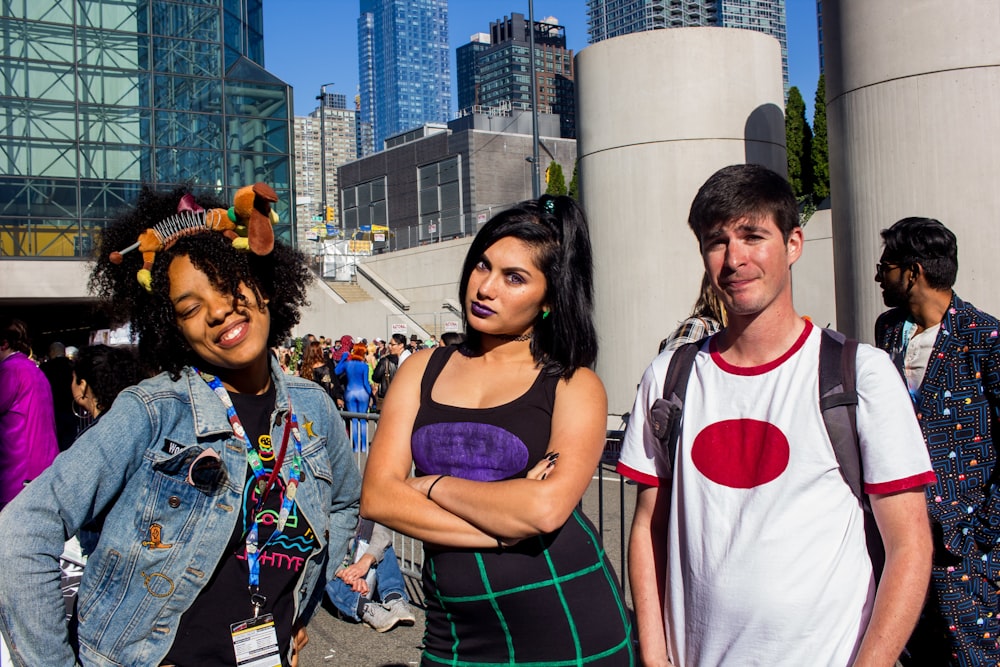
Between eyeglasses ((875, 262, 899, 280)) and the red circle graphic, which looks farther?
→ eyeglasses ((875, 262, 899, 280))

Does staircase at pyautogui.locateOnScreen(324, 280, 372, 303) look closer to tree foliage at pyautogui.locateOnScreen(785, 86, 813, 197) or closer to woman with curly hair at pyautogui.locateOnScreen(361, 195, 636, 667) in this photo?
tree foliage at pyautogui.locateOnScreen(785, 86, 813, 197)

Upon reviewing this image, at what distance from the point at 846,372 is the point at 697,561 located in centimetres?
62

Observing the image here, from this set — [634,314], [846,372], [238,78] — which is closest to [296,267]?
[846,372]

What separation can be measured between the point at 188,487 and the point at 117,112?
33404 millimetres

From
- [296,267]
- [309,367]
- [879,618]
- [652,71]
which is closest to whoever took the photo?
[879,618]

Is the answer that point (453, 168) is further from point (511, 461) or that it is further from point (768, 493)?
point (768, 493)

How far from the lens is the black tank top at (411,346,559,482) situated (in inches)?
97.0

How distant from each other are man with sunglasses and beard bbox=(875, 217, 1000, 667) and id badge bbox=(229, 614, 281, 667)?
2.59m

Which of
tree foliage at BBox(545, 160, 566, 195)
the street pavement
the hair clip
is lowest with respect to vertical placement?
the street pavement

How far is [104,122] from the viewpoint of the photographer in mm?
31781

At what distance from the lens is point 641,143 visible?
12578mm

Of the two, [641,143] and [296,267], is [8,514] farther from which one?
[641,143]

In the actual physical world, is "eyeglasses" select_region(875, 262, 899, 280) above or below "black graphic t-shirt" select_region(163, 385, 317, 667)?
above

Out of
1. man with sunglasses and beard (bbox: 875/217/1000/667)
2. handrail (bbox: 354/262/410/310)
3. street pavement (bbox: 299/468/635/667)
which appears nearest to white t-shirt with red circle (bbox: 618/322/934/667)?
man with sunglasses and beard (bbox: 875/217/1000/667)
